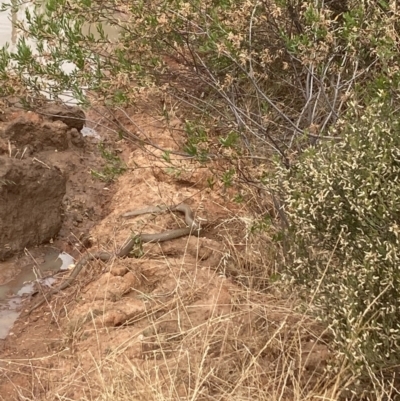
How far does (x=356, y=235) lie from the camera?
3.07 m

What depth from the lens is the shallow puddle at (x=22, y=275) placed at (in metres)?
4.58

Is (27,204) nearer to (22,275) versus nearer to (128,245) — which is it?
(22,275)

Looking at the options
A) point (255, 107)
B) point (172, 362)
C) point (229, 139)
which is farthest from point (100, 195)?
point (172, 362)

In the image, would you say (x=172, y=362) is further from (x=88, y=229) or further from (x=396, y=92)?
(x=88, y=229)

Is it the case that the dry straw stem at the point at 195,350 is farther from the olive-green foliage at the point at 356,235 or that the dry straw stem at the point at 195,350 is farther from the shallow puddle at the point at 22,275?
the shallow puddle at the point at 22,275

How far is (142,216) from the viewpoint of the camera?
530 centimetres

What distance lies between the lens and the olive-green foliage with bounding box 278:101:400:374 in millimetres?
2877

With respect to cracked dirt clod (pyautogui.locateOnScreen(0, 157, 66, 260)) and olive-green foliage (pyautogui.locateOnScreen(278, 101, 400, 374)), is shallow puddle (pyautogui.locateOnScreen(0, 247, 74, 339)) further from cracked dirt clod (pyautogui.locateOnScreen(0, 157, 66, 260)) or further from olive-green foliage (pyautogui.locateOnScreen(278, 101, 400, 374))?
olive-green foliage (pyautogui.locateOnScreen(278, 101, 400, 374))

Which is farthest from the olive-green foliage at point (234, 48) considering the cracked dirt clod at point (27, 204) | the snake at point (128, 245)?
the snake at point (128, 245)

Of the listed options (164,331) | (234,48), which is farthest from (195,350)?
(234,48)

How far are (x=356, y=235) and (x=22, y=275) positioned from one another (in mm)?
2717

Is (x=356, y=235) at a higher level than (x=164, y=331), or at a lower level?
higher

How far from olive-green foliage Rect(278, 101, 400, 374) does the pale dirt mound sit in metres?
0.27

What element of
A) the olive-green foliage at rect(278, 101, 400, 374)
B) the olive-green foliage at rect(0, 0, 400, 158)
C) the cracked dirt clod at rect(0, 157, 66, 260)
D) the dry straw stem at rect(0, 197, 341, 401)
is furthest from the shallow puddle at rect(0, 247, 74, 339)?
the olive-green foliage at rect(278, 101, 400, 374)
